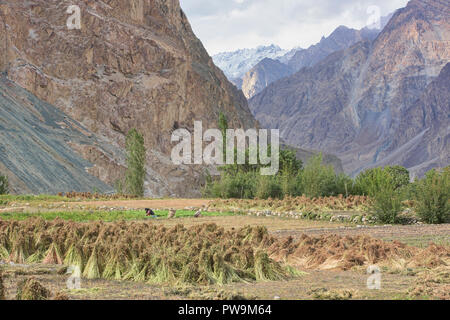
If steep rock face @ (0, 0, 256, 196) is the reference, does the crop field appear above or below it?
below

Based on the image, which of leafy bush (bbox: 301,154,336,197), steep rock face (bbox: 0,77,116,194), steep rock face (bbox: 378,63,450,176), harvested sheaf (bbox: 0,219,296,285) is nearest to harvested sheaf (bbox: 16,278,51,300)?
harvested sheaf (bbox: 0,219,296,285)

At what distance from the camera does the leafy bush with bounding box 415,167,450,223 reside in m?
18.9

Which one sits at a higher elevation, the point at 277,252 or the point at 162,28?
the point at 162,28

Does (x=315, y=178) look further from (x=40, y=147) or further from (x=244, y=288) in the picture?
(x=40, y=147)

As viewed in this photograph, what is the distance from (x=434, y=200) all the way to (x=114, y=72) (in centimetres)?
5896

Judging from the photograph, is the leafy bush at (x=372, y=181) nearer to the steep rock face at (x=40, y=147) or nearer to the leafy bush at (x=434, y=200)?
the leafy bush at (x=434, y=200)

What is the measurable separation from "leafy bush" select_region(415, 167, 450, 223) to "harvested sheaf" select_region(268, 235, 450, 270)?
8.38m

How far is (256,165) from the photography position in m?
44.3

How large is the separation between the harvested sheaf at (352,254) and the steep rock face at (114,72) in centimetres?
4783

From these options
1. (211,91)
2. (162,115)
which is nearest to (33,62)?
(162,115)

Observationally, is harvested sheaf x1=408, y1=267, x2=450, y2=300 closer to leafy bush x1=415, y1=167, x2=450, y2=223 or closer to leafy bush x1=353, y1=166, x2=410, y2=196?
leafy bush x1=415, y1=167, x2=450, y2=223
